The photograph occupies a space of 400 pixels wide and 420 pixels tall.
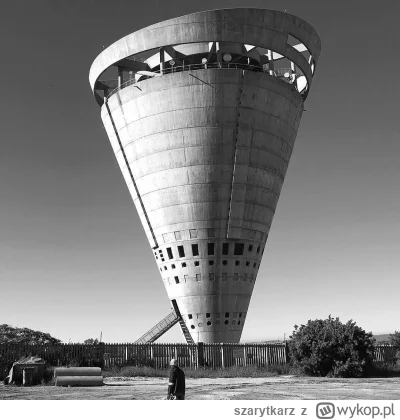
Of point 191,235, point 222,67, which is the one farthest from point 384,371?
point 222,67

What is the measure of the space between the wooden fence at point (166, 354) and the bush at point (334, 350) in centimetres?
475

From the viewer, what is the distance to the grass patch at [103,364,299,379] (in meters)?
27.8

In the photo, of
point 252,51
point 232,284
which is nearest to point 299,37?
point 252,51

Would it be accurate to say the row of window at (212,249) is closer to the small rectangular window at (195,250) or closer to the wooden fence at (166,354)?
the small rectangular window at (195,250)

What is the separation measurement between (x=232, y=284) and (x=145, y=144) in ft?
42.7

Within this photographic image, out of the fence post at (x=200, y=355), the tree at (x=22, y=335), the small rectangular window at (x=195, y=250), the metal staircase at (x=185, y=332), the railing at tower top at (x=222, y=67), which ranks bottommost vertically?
the fence post at (x=200, y=355)

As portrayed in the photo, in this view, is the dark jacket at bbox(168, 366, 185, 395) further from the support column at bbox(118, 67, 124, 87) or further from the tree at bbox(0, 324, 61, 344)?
the tree at bbox(0, 324, 61, 344)

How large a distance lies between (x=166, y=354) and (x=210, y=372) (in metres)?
3.94

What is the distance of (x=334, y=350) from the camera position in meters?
27.1

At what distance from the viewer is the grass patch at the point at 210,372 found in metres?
27.8

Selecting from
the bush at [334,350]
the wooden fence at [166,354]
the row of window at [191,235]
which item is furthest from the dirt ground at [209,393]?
the row of window at [191,235]

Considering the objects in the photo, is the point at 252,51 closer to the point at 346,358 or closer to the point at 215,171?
the point at 215,171

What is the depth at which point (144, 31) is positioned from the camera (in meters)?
41.8
